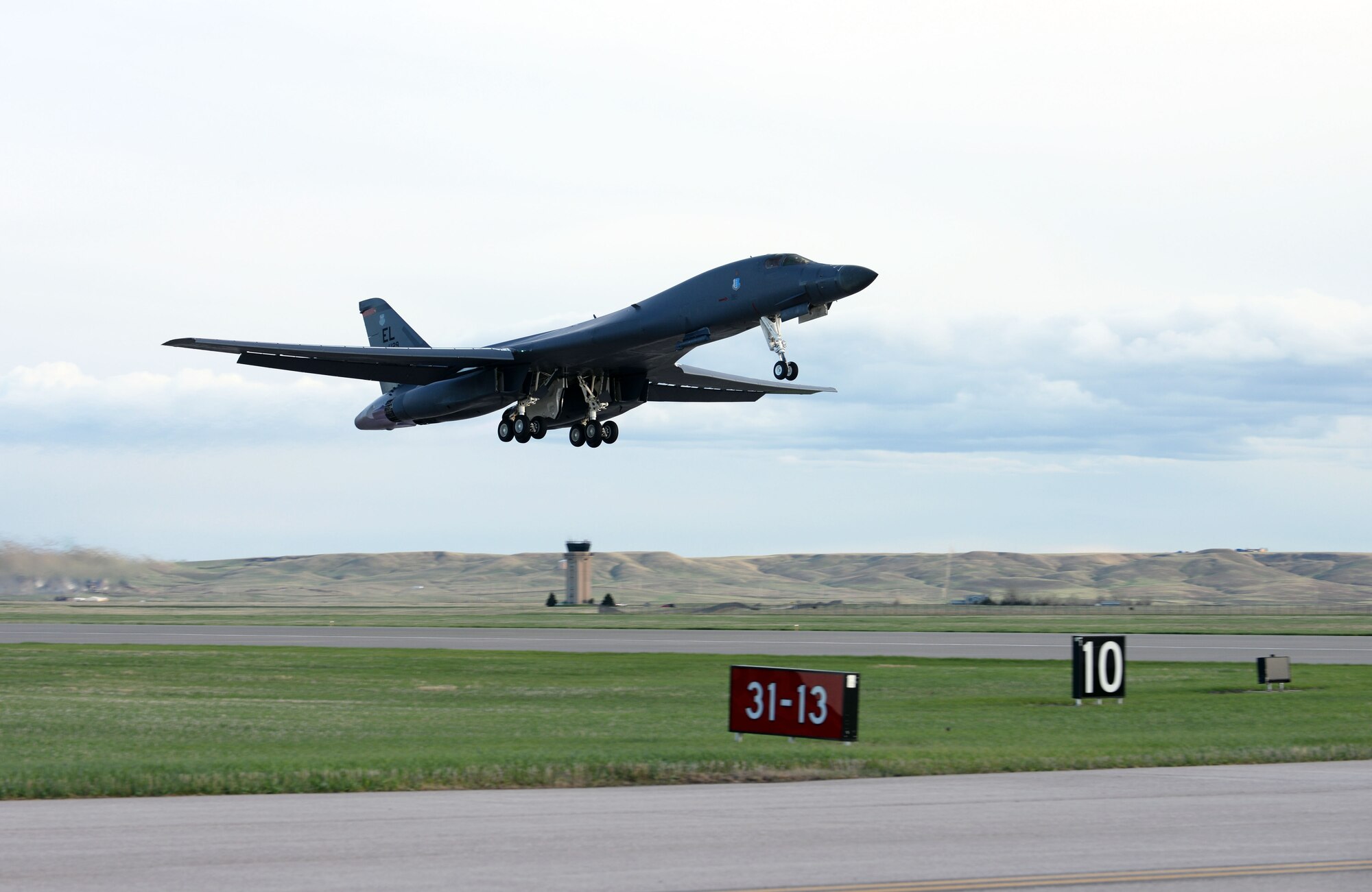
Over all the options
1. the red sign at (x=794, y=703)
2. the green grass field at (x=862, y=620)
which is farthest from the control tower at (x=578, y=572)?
the red sign at (x=794, y=703)

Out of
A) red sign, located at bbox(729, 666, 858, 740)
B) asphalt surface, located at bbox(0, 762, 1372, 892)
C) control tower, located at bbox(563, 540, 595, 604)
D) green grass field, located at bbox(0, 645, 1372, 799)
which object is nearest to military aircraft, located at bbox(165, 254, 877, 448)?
green grass field, located at bbox(0, 645, 1372, 799)

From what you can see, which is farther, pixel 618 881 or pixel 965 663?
pixel 965 663

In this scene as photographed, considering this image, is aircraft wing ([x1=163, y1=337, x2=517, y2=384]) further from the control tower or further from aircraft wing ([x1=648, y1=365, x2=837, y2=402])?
the control tower

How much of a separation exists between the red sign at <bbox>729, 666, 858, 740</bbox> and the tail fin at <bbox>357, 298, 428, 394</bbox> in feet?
105

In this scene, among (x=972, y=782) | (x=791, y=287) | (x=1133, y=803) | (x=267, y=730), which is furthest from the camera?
(x=791, y=287)

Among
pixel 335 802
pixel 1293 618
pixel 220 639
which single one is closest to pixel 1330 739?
pixel 335 802

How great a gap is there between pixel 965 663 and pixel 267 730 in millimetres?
23500

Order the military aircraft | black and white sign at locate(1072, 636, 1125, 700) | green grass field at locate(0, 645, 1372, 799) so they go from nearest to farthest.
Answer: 1. green grass field at locate(0, 645, 1372, 799)
2. black and white sign at locate(1072, 636, 1125, 700)
3. the military aircraft

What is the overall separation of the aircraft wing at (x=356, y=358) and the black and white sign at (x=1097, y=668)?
66.8 feet

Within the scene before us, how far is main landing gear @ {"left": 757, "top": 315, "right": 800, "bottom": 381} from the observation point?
32219 millimetres

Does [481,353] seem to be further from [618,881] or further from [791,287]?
[618,881]

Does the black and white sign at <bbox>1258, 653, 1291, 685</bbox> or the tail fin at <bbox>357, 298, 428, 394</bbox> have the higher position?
the tail fin at <bbox>357, 298, 428, 394</bbox>

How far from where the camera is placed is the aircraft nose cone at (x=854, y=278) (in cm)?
3284

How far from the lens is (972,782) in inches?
673
